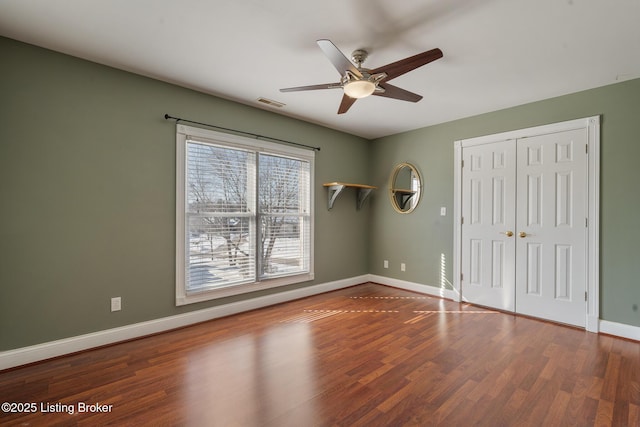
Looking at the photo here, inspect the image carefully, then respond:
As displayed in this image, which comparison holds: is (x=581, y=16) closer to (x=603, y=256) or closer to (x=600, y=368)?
(x=603, y=256)

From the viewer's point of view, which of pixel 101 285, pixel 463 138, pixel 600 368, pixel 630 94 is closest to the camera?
pixel 600 368

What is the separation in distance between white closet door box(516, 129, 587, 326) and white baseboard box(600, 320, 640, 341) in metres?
0.17

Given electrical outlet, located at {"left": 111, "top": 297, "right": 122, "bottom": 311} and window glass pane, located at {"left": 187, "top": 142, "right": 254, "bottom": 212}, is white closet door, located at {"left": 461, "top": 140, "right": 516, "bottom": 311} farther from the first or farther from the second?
electrical outlet, located at {"left": 111, "top": 297, "right": 122, "bottom": 311}

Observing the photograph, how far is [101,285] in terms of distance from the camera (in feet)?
9.02

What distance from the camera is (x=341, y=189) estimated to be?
458 cm

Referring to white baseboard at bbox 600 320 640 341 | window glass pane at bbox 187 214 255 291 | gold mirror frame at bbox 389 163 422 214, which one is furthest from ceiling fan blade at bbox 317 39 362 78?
white baseboard at bbox 600 320 640 341

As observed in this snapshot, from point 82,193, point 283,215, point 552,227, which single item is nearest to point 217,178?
point 283,215

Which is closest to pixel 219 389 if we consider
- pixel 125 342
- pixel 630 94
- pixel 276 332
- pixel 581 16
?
pixel 276 332

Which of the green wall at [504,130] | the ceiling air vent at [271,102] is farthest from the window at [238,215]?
the green wall at [504,130]

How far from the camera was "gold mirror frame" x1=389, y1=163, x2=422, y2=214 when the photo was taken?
186 inches

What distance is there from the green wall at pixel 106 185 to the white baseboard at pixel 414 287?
1658 mm

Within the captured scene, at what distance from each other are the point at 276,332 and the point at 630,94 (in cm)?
424

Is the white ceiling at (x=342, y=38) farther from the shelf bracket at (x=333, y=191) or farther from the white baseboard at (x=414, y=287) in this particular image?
the white baseboard at (x=414, y=287)

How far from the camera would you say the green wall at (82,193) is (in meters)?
2.38
